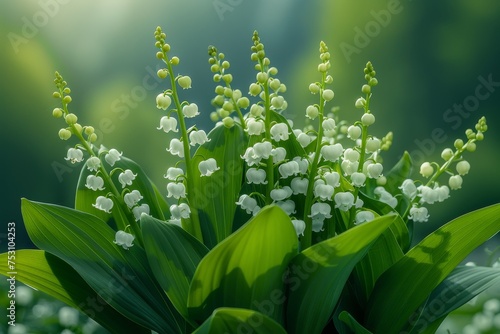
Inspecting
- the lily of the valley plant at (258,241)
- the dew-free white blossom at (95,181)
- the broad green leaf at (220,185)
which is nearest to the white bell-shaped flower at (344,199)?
the lily of the valley plant at (258,241)

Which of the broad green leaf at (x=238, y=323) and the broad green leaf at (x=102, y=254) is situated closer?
the broad green leaf at (x=238, y=323)

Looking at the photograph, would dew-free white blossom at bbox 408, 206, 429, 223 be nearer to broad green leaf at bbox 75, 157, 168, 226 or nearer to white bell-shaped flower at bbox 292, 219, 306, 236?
white bell-shaped flower at bbox 292, 219, 306, 236

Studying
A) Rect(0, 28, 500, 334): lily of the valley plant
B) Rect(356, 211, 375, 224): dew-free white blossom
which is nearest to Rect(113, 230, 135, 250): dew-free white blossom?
Rect(0, 28, 500, 334): lily of the valley plant

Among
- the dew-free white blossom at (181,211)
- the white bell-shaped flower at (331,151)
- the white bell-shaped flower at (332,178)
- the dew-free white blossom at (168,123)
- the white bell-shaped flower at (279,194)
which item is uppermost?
the dew-free white blossom at (168,123)

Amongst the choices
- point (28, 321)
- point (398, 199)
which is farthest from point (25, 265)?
point (28, 321)

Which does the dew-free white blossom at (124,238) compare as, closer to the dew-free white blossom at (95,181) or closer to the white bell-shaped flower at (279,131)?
the dew-free white blossom at (95,181)

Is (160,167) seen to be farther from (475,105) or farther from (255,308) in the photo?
(255,308)
